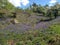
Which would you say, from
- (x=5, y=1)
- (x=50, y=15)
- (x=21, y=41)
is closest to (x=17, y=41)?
(x=21, y=41)

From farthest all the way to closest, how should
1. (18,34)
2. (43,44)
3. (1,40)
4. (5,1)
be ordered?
(5,1)
(18,34)
(1,40)
(43,44)

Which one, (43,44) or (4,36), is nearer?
(43,44)

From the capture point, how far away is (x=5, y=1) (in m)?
26.4

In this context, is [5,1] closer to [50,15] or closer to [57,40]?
[50,15]

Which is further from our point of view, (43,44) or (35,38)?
(35,38)

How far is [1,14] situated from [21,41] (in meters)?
9.77

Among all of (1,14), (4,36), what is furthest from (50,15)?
(4,36)

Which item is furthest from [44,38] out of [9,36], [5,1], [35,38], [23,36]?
[5,1]

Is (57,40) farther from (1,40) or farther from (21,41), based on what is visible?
(1,40)

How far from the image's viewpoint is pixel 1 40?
993 cm

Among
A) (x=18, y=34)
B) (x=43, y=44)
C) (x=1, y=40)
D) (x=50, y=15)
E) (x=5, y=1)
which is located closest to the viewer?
(x=43, y=44)

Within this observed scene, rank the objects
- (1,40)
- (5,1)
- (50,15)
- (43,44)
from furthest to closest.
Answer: (5,1)
(50,15)
(1,40)
(43,44)

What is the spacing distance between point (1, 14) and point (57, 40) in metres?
10.6

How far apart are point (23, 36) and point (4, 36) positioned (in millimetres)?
896
